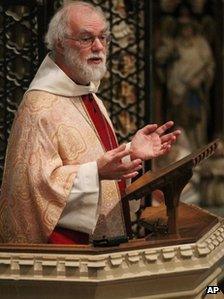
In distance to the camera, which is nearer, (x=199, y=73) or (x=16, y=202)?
(x=16, y=202)

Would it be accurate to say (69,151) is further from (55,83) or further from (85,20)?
(85,20)

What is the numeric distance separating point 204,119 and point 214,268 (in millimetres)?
8967

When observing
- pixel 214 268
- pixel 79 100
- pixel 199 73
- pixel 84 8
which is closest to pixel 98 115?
pixel 79 100

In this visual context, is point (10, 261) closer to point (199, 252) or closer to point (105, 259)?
point (105, 259)

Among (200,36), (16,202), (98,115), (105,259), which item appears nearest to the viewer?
(105,259)

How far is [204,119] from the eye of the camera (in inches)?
524

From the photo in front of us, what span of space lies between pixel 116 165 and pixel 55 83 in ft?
2.09

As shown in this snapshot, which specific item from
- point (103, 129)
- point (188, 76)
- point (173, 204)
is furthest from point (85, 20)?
point (188, 76)

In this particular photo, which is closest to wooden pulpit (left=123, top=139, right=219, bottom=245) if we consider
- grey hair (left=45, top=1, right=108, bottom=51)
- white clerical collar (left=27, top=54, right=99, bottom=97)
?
white clerical collar (left=27, top=54, right=99, bottom=97)

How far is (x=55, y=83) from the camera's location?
15.8ft

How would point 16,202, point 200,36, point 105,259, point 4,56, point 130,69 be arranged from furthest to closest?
point 200,36
point 130,69
point 4,56
point 16,202
point 105,259

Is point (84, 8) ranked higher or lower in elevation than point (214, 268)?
higher

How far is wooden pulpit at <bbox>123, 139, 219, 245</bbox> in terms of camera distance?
14.2 feet

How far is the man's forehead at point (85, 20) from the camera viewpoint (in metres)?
4.77
